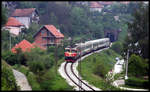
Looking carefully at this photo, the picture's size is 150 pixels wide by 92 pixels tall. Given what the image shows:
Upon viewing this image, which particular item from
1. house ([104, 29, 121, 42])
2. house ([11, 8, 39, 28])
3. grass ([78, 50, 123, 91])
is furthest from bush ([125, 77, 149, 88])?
house ([104, 29, 121, 42])

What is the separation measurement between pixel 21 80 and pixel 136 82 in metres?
4.09

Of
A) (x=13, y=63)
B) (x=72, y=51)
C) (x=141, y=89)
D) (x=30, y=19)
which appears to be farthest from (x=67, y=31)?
(x=141, y=89)

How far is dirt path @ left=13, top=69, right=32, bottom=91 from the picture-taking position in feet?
29.6

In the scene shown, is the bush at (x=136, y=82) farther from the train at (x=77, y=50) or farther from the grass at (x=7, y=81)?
the train at (x=77, y=50)

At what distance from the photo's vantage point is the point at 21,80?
984cm

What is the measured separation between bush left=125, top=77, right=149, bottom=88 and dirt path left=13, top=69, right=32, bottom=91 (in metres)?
3.66

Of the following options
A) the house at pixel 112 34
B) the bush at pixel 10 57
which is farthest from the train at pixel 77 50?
the house at pixel 112 34

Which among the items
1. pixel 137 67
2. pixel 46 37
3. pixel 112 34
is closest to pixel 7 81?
pixel 137 67

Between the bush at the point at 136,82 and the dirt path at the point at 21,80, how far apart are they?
366cm

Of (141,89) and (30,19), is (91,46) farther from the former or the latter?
(141,89)

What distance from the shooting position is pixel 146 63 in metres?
8.19

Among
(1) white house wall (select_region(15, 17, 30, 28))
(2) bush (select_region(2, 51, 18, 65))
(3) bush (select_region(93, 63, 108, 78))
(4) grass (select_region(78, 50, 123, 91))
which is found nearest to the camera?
(4) grass (select_region(78, 50, 123, 91))

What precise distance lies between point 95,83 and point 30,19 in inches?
498

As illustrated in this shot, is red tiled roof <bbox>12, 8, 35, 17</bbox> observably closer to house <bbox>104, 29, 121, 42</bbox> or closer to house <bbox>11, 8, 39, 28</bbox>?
house <bbox>11, 8, 39, 28</bbox>
